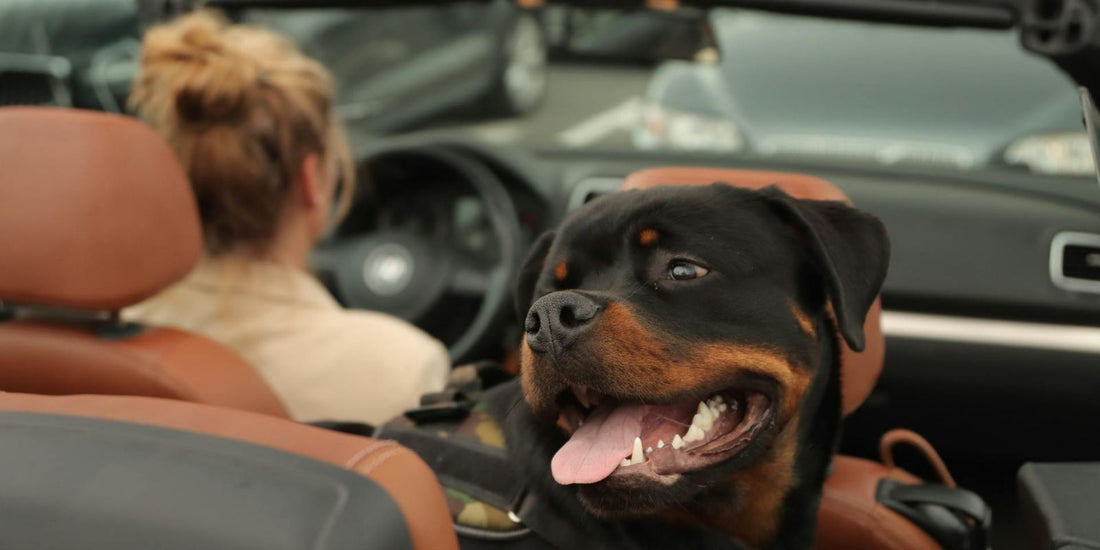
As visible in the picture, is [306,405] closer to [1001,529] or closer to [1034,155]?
[1001,529]

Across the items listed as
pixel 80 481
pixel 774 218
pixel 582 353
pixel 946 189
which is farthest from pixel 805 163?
pixel 80 481

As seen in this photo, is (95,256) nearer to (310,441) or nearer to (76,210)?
(76,210)

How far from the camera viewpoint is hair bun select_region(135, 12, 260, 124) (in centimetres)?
284

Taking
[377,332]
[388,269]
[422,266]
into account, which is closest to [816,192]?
[377,332]

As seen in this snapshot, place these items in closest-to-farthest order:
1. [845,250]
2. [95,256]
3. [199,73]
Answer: [95,256]
[845,250]
[199,73]

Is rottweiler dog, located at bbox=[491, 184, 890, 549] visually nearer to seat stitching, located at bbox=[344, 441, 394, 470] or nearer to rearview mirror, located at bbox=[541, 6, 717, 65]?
seat stitching, located at bbox=[344, 441, 394, 470]

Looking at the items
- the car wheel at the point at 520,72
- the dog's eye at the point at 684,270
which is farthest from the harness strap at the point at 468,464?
the car wheel at the point at 520,72

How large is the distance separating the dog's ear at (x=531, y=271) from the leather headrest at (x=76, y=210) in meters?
0.78

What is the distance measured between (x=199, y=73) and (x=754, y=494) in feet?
5.49

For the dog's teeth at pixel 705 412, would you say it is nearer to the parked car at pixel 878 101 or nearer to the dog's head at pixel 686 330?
the dog's head at pixel 686 330

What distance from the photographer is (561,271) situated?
236 centimetres

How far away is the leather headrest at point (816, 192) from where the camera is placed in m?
2.51

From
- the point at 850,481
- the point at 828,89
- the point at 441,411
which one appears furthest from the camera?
the point at 828,89

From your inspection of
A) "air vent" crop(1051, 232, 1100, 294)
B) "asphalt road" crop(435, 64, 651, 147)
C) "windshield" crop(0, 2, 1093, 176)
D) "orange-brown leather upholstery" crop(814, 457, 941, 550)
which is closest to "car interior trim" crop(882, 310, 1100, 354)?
"air vent" crop(1051, 232, 1100, 294)
